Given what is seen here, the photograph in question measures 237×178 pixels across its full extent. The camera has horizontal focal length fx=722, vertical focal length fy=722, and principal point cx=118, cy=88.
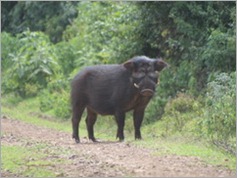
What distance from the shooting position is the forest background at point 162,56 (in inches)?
510

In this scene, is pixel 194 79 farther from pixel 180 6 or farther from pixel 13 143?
pixel 13 143

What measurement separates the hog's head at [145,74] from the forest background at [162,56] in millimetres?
1098

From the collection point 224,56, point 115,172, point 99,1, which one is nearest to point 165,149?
point 115,172

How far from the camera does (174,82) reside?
19.0 meters

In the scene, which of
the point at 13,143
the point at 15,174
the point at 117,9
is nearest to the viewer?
the point at 15,174

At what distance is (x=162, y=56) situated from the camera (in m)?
20.6

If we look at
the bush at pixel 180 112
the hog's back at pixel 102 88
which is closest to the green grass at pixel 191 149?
the bush at pixel 180 112

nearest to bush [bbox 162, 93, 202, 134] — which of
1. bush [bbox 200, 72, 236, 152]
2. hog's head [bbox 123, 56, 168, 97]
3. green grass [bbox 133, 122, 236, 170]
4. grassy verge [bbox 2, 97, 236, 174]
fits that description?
grassy verge [bbox 2, 97, 236, 174]

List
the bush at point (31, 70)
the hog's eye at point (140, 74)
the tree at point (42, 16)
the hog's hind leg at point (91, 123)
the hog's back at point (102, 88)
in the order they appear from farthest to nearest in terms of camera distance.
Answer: the tree at point (42, 16), the bush at point (31, 70), the hog's hind leg at point (91, 123), the hog's back at point (102, 88), the hog's eye at point (140, 74)

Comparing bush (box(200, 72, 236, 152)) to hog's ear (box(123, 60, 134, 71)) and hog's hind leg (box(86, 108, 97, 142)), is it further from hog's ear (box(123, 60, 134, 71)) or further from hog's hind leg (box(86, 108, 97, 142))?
hog's hind leg (box(86, 108, 97, 142))

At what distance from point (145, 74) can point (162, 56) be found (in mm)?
6961

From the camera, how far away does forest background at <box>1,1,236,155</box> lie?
510 inches

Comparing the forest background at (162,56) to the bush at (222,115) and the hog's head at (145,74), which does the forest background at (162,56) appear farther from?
the hog's head at (145,74)

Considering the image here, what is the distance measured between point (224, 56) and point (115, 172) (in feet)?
26.3
